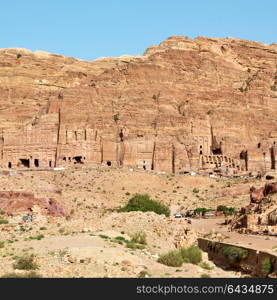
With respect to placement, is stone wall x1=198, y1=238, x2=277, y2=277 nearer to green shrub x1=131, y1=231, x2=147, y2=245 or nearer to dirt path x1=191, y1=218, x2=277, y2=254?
dirt path x1=191, y1=218, x2=277, y2=254

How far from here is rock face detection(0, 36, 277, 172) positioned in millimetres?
75750

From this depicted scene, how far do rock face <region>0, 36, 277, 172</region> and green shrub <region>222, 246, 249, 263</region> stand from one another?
47.2 meters

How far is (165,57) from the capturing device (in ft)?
316

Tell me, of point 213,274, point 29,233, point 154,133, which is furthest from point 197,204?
point 213,274

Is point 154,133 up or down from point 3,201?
up

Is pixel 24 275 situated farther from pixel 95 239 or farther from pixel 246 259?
pixel 246 259

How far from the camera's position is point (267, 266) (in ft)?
74.5

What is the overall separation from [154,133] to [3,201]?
122ft

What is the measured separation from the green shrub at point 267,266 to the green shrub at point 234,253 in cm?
222

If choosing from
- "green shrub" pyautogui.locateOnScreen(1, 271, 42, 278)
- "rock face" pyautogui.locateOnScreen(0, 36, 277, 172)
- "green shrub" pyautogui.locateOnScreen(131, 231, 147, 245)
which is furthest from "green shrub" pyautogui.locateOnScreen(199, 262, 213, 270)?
"rock face" pyautogui.locateOnScreen(0, 36, 277, 172)

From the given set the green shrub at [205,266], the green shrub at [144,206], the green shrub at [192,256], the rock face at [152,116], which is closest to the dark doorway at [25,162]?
the rock face at [152,116]

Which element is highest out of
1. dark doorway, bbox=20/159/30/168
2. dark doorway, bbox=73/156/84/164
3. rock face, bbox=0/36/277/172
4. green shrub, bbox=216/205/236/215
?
rock face, bbox=0/36/277/172
